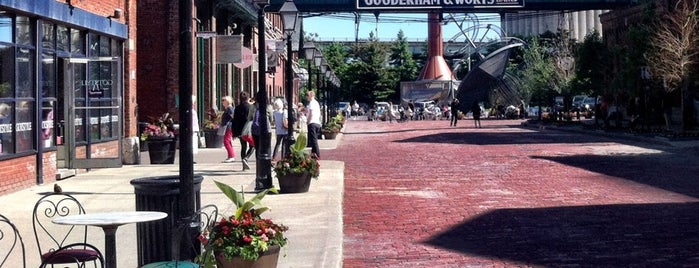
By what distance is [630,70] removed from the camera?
39938 mm

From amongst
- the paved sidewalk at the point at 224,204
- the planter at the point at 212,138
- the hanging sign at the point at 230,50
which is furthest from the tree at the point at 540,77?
the paved sidewalk at the point at 224,204

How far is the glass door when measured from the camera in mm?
19172

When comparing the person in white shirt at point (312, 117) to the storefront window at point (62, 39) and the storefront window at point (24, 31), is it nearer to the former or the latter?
the storefront window at point (62, 39)

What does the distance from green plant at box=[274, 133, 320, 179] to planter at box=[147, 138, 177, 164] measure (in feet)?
25.8

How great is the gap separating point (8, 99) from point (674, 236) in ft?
34.5

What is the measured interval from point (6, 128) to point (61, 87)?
3.26 metres

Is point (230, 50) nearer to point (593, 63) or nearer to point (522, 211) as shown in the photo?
point (522, 211)

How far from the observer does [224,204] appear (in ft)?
47.5

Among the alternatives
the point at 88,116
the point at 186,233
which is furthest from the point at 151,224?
the point at 88,116

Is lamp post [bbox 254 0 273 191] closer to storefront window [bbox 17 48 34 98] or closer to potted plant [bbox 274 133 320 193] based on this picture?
potted plant [bbox 274 133 320 193]

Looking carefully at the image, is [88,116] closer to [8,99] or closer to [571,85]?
[8,99]

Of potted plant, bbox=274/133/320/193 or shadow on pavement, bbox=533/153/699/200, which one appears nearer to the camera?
potted plant, bbox=274/133/320/193

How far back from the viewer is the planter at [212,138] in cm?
3128

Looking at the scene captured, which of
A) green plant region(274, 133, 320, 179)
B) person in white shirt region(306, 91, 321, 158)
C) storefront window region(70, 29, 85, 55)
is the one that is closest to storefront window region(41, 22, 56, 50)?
storefront window region(70, 29, 85, 55)
